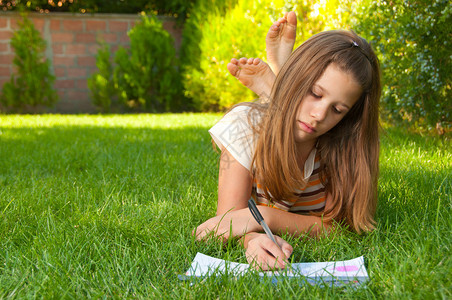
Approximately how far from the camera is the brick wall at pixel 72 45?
8.41 meters

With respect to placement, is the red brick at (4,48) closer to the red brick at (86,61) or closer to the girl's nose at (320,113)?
the red brick at (86,61)

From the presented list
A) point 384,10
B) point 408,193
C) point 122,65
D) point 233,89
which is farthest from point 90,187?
point 122,65

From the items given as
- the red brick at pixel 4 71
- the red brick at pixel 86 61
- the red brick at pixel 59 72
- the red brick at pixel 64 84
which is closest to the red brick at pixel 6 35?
the red brick at pixel 4 71

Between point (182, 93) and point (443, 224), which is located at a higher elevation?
point (443, 224)

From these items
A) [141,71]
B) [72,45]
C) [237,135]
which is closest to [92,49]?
[72,45]

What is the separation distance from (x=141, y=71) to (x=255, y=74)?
6.57 meters

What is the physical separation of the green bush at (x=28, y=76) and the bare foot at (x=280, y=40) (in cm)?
681

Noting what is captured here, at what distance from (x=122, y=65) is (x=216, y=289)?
7.46 meters

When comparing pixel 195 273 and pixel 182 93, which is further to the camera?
pixel 182 93

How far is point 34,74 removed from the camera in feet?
26.4

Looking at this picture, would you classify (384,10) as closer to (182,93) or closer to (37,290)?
(37,290)

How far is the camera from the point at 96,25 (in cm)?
866

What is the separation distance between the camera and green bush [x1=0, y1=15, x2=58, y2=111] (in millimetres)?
8016

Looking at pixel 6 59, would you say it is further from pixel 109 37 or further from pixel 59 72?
pixel 109 37
